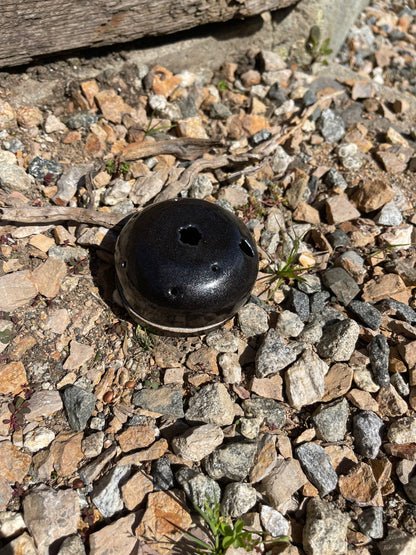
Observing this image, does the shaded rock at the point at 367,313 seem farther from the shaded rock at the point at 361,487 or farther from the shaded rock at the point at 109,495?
the shaded rock at the point at 109,495

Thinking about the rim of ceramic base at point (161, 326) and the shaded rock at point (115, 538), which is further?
the rim of ceramic base at point (161, 326)

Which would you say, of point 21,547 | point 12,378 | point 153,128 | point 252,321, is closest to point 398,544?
point 252,321

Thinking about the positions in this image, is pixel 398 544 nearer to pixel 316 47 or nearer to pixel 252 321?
pixel 252 321

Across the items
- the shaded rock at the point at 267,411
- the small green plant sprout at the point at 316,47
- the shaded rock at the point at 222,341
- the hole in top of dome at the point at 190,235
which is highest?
the small green plant sprout at the point at 316,47

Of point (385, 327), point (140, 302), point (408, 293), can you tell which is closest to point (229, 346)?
point (140, 302)

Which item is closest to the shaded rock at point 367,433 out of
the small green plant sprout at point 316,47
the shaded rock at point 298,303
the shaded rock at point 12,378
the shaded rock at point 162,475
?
the shaded rock at point 298,303

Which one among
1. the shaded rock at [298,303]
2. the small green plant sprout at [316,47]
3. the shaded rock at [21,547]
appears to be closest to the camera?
the shaded rock at [21,547]
